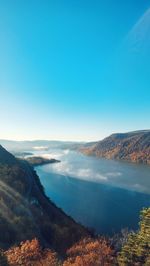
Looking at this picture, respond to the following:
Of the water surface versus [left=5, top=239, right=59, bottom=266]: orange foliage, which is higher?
[left=5, top=239, right=59, bottom=266]: orange foliage

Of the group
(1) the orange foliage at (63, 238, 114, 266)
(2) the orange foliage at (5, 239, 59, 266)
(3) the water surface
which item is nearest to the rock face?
(2) the orange foliage at (5, 239, 59, 266)

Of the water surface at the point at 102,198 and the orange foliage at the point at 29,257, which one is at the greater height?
the orange foliage at the point at 29,257

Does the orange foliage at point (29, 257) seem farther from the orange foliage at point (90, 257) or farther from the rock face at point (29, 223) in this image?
the rock face at point (29, 223)

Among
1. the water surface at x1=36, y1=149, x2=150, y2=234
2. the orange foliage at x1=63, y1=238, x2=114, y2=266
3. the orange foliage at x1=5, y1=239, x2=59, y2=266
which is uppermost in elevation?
the orange foliage at x1=5, y1=239, x2=59, y2=266

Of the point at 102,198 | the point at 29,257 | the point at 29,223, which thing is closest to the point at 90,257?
the point at 29,257

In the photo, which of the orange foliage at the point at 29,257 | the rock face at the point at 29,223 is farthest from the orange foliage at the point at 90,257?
the rock face at the point at 29,223

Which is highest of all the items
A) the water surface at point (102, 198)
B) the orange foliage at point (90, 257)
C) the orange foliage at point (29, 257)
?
the orange foliage at point (29, 257)

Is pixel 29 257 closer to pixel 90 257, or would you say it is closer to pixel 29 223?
pixel 90 257

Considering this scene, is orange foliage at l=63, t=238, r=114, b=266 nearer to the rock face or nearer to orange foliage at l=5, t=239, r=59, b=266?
orange foliage at l=5, t=239, r=59, b=266

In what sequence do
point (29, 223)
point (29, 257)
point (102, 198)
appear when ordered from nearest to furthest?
point (29, 257), point (29, 223), point (102, 198)

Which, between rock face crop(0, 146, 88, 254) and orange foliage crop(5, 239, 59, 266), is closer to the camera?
orange foliage crop(5, 239, 59, 266)

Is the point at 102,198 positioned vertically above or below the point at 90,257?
below
